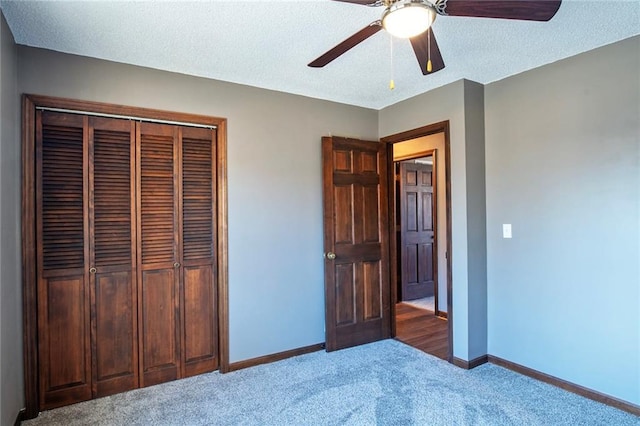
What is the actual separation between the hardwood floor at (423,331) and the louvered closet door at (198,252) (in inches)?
77.8

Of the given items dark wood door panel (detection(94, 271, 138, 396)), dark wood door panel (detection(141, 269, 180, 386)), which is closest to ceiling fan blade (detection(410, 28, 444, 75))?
dark wood door panel (detection(141, 269, 180, 386))

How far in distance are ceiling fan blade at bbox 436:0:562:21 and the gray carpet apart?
229cm

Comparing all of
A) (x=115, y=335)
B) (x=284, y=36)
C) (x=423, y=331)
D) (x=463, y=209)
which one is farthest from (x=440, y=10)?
(x=423, y=331)

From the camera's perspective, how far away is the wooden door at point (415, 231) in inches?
222

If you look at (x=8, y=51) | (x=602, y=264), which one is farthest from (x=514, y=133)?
(x=8, y=51)

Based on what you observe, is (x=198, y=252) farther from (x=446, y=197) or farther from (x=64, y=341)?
(x=446, y=197)

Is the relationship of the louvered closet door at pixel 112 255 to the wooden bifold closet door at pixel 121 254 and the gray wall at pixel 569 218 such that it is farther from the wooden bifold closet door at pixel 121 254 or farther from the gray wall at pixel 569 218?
the gray wall at pixel 569 218

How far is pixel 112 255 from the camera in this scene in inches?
109

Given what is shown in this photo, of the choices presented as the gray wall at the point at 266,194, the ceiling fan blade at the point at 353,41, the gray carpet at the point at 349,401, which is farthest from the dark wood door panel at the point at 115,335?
the ceiling fan blade at the point at 353,41

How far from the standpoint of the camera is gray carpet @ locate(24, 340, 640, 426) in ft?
7.88

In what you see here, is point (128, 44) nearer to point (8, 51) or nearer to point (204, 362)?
point (8, 51)

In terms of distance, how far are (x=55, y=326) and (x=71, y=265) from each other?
16.6 inches

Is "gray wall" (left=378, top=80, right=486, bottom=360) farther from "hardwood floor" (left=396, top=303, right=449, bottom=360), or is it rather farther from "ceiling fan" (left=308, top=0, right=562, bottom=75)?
"ceiling fan" (left=308, top=0, right=562, bottom=75)

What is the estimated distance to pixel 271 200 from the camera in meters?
3.39
